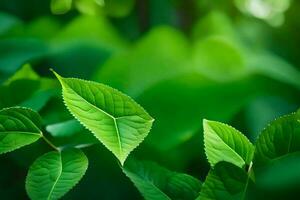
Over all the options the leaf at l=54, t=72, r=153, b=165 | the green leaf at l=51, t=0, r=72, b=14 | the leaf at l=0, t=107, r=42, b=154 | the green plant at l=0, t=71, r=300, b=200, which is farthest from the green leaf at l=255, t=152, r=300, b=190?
the green leaf at l=51, t=0, r=72, b=14

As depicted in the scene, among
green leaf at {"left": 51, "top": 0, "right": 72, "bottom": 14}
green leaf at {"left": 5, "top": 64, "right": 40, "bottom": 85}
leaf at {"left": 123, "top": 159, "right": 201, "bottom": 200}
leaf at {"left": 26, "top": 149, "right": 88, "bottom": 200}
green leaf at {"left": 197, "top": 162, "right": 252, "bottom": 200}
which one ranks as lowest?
leaf at {"left": 26, "top": 149, "right": 88, "bottom": 200}

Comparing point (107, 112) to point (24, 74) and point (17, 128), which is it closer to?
point (17, 128)

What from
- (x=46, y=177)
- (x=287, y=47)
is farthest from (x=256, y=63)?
(x=46, y=177)

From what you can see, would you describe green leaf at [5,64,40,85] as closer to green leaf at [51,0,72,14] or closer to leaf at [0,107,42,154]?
leaf at [0,107,42,154]

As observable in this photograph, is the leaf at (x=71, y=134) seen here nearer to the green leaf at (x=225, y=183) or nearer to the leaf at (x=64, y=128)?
the leaf at (x=64, y=128)

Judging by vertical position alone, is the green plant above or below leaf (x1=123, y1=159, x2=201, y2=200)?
above
